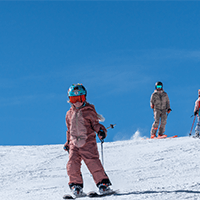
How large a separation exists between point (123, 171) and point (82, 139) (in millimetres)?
2193

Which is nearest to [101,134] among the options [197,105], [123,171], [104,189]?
[104,189]

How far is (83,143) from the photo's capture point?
16.4 feet

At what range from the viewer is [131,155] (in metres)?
8.48

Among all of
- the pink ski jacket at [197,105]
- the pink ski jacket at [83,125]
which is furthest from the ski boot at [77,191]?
the pink ski jacket at [197,105]

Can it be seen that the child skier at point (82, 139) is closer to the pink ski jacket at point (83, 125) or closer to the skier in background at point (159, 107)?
the pink ski jacket at point (83, 125)

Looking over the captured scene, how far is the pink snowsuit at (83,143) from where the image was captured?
4.95 m

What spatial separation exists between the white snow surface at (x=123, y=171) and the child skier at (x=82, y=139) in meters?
0.34

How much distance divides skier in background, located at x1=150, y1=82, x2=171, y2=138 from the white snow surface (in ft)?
8.72

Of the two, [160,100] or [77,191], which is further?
[160,100]

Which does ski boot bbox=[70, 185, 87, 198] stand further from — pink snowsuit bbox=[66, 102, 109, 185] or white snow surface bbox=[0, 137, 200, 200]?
white snow surface bbox=[0, 137, 200, 200]

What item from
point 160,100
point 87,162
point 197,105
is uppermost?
point 160,100

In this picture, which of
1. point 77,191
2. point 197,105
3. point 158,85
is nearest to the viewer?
point 77,191

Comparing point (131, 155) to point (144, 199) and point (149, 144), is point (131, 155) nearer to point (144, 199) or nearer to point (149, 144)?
point (149, 144)

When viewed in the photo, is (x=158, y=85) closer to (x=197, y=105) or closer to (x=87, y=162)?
(x=197, y=105)
